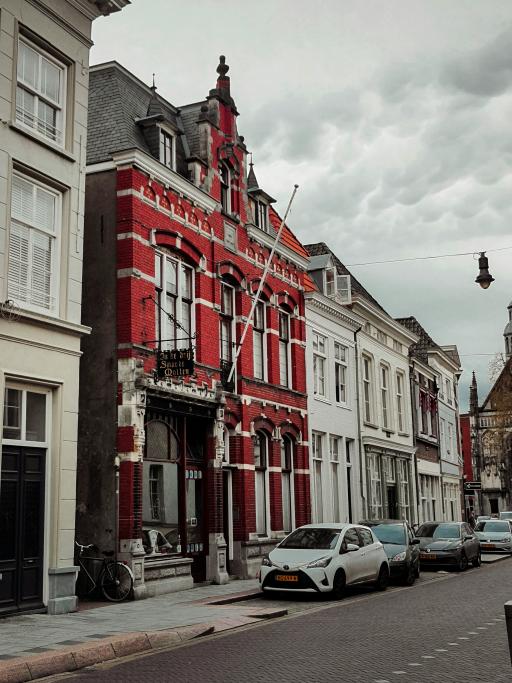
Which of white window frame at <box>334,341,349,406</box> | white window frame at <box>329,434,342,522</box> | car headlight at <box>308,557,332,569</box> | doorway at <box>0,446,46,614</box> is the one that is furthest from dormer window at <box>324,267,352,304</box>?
doorway at <box>0,446,46,614</box>

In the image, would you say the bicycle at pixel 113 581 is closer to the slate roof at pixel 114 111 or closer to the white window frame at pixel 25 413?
the white window frame at pixel 25 413

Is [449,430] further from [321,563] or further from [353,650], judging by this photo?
[353,650]

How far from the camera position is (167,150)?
20812 millimetres

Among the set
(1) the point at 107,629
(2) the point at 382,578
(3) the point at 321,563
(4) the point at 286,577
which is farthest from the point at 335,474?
(1) the point at 107,629

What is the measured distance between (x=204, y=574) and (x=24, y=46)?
1259 centimetres

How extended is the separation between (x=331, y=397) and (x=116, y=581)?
14.3 meters

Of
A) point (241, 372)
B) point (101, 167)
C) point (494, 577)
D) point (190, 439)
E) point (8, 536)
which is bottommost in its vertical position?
point (494, 577)

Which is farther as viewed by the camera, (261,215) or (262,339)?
(261,215)

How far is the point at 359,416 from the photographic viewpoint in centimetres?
3195

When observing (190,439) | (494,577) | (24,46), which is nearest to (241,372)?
(190,439)

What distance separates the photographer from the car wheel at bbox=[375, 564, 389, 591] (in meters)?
19.5

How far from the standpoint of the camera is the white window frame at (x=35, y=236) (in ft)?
48.2

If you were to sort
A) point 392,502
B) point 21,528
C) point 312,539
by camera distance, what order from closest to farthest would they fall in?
point 21,528 < point 312,539 < point 392,502

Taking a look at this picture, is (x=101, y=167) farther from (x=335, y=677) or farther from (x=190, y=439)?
(x=335, y=677)
